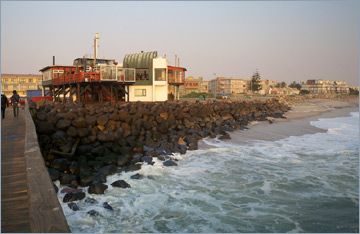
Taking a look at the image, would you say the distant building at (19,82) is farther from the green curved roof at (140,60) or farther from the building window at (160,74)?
the building window at (160,74)

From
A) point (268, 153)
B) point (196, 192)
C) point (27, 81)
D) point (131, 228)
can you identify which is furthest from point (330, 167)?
point (27, 81)

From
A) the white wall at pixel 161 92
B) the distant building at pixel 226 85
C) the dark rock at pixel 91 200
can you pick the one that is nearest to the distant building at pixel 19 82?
the white wall at pixel 161 92

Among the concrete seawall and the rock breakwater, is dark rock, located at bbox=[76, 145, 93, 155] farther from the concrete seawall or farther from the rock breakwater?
the concrete seawall

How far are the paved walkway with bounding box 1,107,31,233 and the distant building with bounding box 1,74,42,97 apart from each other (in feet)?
260

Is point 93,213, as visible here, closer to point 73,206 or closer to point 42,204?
point 73,206

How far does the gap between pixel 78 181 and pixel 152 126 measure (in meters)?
8.88

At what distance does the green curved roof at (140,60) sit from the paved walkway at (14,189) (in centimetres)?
2527

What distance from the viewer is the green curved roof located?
33.8 metres

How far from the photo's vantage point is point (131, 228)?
712 cm

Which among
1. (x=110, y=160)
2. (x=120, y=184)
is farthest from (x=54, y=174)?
(x=110, y=160)

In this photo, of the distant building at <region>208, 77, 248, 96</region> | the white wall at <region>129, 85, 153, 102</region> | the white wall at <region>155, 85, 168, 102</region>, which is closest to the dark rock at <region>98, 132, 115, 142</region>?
the white wall at <region>129, 85, 153, 102</region>

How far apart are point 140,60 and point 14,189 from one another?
29827 millimetres

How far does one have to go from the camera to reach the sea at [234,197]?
287 inches

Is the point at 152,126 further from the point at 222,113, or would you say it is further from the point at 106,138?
the point at 222,113
